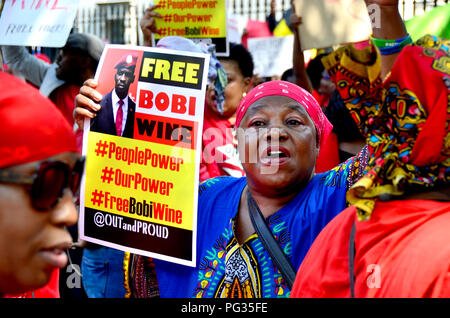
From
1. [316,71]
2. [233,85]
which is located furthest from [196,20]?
[316,71]

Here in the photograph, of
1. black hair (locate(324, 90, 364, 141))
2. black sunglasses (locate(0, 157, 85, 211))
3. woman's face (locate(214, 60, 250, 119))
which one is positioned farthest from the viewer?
woman's face (locate(214, 60, 250, 119))

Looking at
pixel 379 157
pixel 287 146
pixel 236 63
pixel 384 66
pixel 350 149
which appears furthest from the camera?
pixel 236 63

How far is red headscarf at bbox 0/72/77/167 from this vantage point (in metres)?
1.50

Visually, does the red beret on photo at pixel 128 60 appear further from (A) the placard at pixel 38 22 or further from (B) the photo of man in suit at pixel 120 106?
(A) the placard at pixel 38 22

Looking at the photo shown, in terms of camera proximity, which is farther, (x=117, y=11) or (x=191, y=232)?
(x=117, y=11)

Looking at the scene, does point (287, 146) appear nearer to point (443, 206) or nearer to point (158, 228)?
point (158, 228)

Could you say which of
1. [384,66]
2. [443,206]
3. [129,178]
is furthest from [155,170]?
[443,206]

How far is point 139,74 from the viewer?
2865 mm

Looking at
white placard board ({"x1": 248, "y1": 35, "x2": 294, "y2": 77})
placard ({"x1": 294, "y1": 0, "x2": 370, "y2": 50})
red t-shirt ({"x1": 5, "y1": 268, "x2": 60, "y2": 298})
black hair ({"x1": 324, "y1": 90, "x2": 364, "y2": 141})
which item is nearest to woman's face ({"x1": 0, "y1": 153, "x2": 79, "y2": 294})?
red t-shirt ({"x1": 5, "y1": 268, "x2": 60, "y2": 298})

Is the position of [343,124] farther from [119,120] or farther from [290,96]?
[119,120]

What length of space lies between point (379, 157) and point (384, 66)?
0.35m

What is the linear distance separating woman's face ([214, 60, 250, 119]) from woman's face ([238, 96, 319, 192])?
6.68ft

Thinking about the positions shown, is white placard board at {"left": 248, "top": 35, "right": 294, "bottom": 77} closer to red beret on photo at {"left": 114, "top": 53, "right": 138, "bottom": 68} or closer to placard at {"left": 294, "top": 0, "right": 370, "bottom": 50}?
placard at {"left": 294, "top": 0, "right": 370, "bottom": 50}

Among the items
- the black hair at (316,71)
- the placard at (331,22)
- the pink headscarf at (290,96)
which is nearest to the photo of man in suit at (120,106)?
the pink headscarf at (290,96)
